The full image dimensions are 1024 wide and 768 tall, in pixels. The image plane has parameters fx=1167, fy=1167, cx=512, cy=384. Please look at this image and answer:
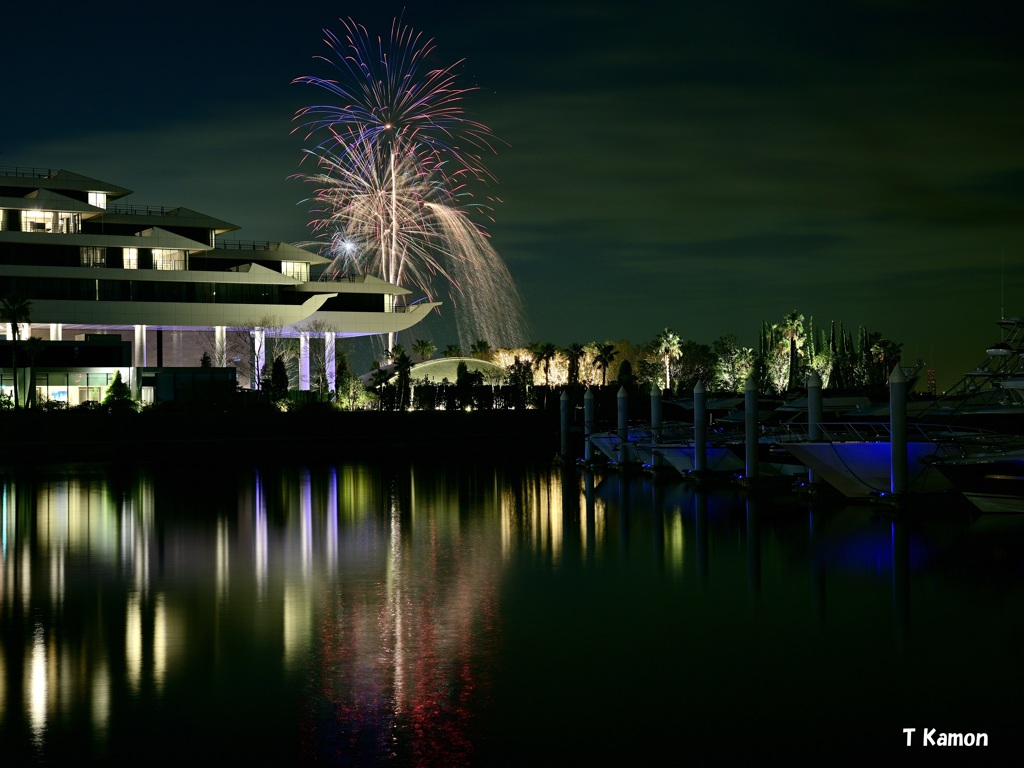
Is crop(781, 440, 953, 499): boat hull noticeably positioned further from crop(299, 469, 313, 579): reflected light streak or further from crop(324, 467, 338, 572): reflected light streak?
crop(299, 469, 313, 579): reflected light streak

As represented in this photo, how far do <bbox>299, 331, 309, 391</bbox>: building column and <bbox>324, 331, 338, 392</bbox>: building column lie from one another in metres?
1.87

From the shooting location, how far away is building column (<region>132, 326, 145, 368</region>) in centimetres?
9791

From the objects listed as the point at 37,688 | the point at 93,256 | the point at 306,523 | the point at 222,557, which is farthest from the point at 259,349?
the point at 37,688

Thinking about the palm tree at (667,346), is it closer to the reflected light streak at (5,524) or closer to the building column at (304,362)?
the building column at (304,362)

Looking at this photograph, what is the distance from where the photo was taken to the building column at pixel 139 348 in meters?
97.9

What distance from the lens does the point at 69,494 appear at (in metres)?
40.9

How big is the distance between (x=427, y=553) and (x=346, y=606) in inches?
267

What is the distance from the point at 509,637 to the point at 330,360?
92.3 metres

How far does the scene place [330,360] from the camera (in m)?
108

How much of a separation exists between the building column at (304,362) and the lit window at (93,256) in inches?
720

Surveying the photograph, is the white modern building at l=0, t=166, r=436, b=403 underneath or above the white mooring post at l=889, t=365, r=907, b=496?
above

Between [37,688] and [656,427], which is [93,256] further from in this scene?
[37,688]

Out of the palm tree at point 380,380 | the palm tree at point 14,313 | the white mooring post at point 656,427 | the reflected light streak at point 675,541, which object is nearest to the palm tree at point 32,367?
the palm tree at point 14,313

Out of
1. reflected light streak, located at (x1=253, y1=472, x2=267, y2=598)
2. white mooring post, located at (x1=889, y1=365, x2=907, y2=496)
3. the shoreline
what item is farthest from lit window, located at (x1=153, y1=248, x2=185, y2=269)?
white mooring post, located at (x1=889, y1=365, x2=907, y2=496)
